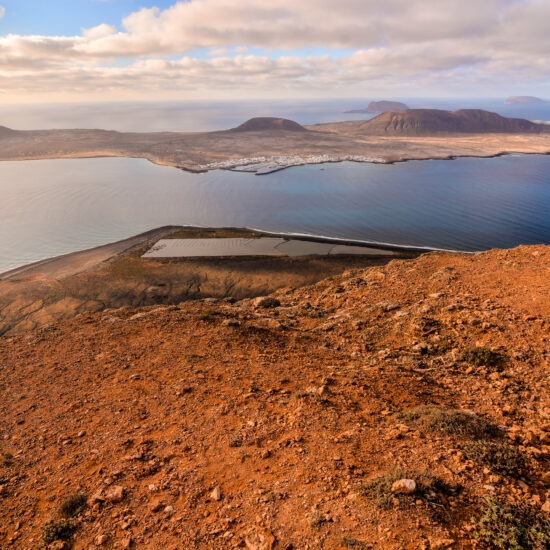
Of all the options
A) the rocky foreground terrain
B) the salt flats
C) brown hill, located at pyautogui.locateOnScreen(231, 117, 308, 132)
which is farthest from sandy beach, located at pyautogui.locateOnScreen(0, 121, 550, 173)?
the rocky foreground terrain

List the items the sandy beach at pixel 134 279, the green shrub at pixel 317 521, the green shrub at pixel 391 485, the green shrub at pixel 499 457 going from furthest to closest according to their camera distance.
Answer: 1. the sandy beach at pixel 134 279
2. the green shrub at pixel 499 457
3. the green shrub at pixel 391 485
4. the green shrub at pixel 317 521

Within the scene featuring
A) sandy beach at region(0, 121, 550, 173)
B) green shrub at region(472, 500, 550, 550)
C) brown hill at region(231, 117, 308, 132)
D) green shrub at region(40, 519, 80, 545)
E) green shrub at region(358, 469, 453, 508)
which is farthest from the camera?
brown hill at region(231, 117, 308, 132)

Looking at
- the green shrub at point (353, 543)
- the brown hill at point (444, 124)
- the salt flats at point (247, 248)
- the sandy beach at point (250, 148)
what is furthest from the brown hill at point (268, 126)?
the green shrub at point (353, 543)

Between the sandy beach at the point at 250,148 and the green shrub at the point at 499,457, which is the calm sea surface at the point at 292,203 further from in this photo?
the green shrub at the point at 499,457

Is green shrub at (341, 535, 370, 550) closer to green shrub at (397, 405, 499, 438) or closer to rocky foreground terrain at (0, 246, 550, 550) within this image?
rocky foreground terrain at (0, 246, 550, 550)

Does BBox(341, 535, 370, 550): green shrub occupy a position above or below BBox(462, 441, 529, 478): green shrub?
below

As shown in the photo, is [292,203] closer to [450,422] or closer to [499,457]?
[450,422]
